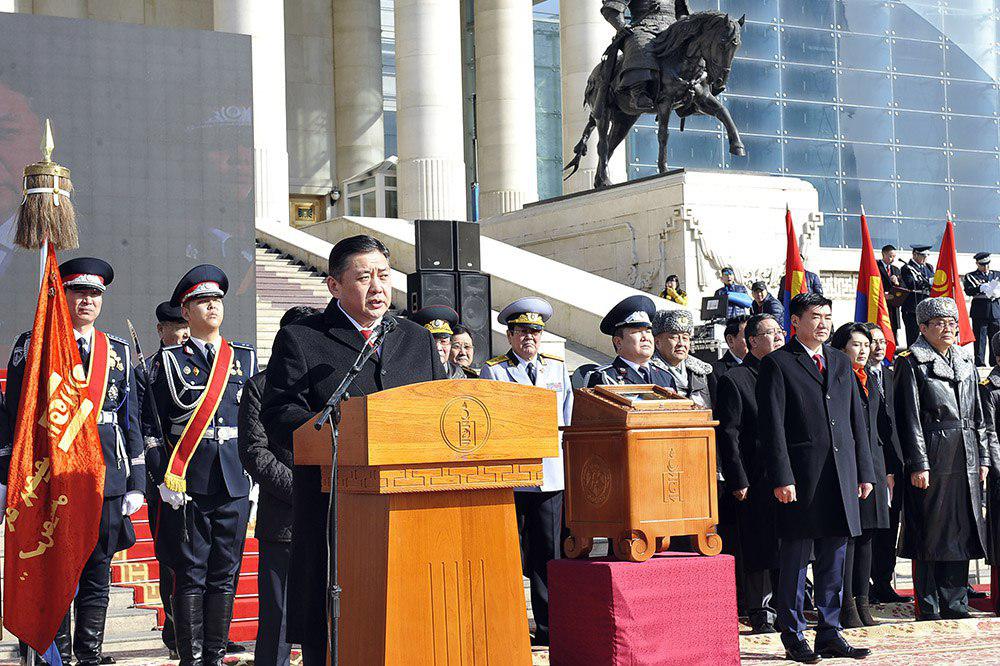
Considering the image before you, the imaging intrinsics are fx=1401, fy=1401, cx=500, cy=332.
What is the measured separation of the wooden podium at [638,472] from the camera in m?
6.38

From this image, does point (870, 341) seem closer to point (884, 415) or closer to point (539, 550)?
point (884, 415)

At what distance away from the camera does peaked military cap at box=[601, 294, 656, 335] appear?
778cm

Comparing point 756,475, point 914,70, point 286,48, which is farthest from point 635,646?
point 914,70

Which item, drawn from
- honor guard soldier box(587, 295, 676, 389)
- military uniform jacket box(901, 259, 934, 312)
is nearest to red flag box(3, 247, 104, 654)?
honor guard soldier box(587, 295, 676, 389)

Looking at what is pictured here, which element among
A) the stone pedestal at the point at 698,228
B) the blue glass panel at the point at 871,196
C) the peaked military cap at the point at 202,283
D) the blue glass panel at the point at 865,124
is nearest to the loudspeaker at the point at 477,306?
the peaked military cap at the point at 202,283

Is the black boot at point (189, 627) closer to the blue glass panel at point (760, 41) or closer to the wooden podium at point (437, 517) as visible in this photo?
the wooden podium at point (437, 517)

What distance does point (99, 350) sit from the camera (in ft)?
22.4

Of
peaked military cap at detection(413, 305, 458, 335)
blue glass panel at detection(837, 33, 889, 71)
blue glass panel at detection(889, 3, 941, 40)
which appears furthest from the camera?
blue glass panel at detection(889, 3, 941, 40)

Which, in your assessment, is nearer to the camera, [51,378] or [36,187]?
[51,378]

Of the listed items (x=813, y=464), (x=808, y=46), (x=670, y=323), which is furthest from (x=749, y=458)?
(x=808, y=46)

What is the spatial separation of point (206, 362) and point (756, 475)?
3.40 metres

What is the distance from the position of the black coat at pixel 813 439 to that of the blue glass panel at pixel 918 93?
47206 mm

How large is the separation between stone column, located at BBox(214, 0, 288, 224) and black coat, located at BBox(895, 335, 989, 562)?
21979 mm

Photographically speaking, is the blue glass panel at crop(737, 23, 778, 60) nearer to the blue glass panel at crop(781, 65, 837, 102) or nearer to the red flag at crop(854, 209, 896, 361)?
the blue glass panel at crop(781, 65, 837, 102)
